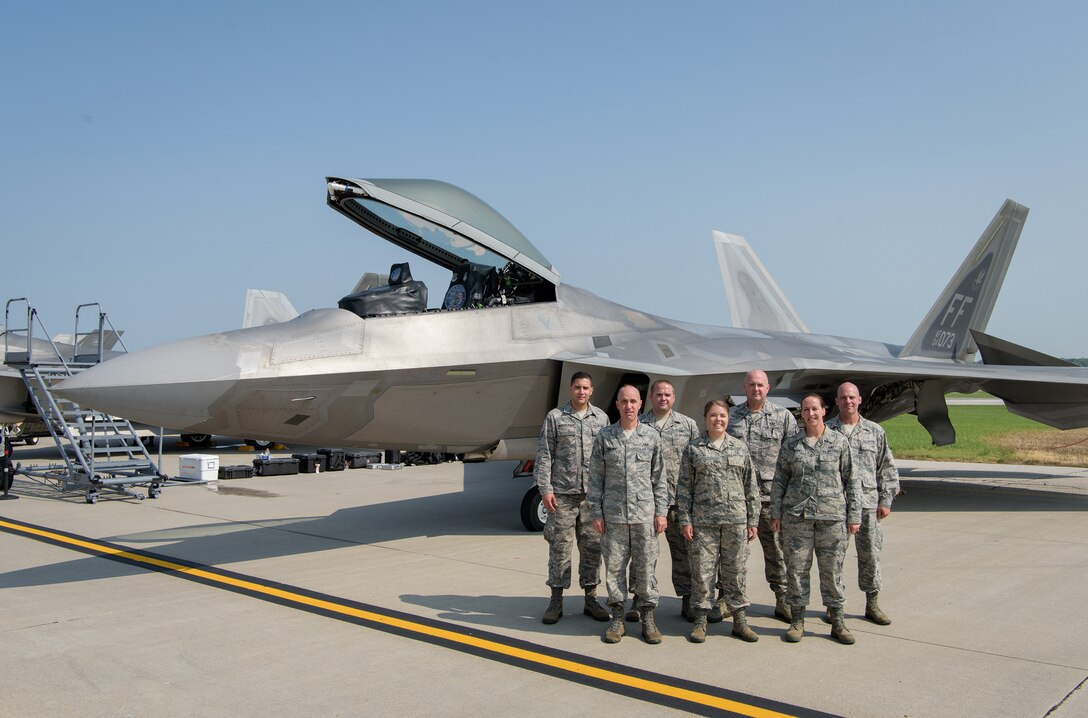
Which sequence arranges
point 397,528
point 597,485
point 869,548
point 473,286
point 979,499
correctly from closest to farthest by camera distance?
1. point 597,485
2. point 869,548
3. point 473,286
4. point 397,528
5. point 979,499

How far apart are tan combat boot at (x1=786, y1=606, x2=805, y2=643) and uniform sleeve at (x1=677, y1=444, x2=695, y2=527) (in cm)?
83

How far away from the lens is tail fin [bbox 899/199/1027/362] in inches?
604

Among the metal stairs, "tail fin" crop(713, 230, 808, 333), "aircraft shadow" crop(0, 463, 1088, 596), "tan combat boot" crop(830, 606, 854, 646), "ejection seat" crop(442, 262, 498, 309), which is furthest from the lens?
"tail fin" crop(713, 230, 808, 333)

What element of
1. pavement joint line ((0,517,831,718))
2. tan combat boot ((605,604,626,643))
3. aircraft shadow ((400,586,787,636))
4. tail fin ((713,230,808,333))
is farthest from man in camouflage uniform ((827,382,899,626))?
tail fin ((713,230,808,333))

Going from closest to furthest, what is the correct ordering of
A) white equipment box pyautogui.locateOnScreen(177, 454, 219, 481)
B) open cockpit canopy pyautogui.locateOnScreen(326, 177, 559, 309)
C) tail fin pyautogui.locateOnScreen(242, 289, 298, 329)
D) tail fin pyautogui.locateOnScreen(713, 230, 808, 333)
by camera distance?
open cockpit canopy pyautogui.locateOnScreen(326, 177, 559, 309) → white equipment box pyautogui.locateOnScreen(177, 454, 219, 481) → tail fin pyautogui.locateOnScreen(713, 230, 808, 333) → tail fin pyautogui.locateOnScreen(242, 289, 298, 329)

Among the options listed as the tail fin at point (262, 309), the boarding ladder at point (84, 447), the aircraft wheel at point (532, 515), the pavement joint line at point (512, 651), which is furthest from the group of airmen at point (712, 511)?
the tail fin at point (262, 309)

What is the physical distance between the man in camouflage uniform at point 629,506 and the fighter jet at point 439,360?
288 cm

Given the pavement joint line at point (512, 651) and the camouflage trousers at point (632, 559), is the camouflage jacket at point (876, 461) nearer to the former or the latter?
the camouflage trousers at point (632, 559)

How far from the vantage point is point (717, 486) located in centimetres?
503

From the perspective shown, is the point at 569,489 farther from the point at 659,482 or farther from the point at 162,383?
the point at 162,383

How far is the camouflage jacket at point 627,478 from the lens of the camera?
5.05m

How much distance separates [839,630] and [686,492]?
1.24 m

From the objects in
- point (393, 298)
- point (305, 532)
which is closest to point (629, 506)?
point (393, 298)

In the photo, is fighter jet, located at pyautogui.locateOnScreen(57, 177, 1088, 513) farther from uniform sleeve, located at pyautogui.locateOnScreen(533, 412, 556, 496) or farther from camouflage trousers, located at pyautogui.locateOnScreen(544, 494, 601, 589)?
camouflage trousers, located at pyautogui.locateOnScreen(544, 494, 601, 589)
